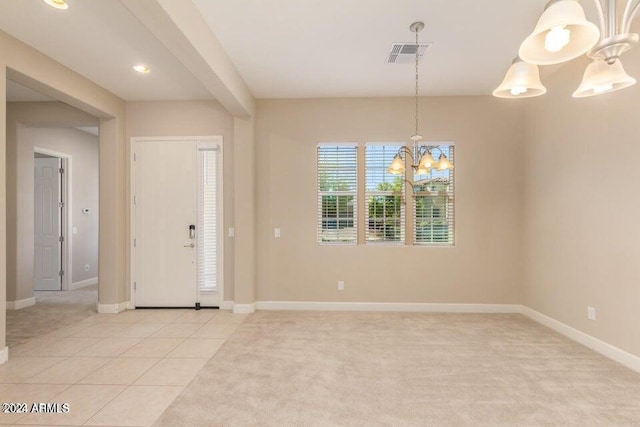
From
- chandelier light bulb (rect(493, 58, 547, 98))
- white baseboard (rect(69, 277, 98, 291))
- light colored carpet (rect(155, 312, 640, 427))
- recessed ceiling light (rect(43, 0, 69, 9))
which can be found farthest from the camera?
white baseboard (rect(69, 277, 98, 291))

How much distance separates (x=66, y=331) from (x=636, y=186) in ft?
19.9

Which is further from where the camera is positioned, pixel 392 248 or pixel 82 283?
pixel 82 283

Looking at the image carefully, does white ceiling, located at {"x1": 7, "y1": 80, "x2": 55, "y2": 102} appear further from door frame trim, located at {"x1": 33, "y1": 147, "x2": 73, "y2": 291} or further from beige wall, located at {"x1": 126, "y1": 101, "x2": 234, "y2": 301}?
door frame trim, located at {"x1": 33, "y1": 147, "x2": 73, "y2": 291}

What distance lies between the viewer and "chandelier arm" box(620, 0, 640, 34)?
1207 millimetres

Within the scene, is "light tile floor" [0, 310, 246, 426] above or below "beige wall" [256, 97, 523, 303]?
below

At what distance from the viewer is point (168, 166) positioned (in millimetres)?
4652

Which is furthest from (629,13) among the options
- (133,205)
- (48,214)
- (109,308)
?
(48,214)

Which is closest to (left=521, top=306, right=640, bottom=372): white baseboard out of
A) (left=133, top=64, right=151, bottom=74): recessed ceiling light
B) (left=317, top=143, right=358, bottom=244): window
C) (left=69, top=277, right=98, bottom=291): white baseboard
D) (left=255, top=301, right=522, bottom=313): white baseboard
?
(left=255, top=301, right=522, bottom=313): white baseboard

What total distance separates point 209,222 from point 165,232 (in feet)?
2.16

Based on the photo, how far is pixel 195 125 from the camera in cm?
464

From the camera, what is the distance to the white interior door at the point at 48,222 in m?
5.89

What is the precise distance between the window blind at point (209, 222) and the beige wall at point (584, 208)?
4378 mm

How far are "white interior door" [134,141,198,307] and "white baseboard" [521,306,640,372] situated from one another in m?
4.69

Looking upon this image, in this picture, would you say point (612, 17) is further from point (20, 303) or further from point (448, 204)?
point (20, 303)
